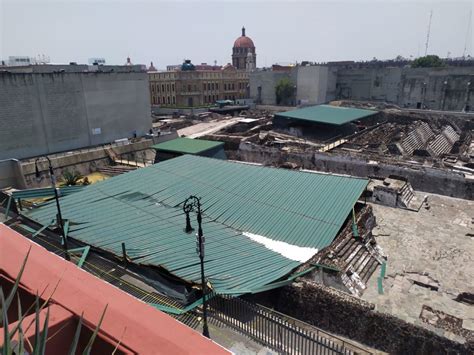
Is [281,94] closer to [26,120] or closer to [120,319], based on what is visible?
[26,120]

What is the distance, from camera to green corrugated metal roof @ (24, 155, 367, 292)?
500 inches

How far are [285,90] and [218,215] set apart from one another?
53.7 m

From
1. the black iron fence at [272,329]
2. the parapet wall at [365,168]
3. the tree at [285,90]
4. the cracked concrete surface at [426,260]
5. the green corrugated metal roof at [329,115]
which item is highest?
the tree at [285,90]

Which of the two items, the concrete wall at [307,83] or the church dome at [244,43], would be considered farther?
the church dome at [244,43]

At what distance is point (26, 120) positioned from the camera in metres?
28.7

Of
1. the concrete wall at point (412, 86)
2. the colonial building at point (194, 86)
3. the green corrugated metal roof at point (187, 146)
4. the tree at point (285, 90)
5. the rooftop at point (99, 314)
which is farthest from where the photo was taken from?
the colonial building at point (194, 86)

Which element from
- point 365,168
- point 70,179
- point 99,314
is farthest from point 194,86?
point 99,314

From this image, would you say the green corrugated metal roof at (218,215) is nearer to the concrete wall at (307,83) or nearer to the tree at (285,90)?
the concrete wall at (307,83)

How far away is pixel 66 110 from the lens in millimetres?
31453

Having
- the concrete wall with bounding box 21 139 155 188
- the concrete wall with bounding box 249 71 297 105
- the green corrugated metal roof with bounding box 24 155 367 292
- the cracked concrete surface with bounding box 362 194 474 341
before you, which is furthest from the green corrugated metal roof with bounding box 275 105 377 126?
the green corrugated metal roof with bounding box 24 155 367 292

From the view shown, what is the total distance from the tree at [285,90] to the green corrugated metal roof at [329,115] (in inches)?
749

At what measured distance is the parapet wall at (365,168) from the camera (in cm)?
2742

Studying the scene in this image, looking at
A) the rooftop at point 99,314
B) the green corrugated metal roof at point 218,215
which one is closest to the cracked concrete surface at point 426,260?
the green corrugated metal roof at point 218,215

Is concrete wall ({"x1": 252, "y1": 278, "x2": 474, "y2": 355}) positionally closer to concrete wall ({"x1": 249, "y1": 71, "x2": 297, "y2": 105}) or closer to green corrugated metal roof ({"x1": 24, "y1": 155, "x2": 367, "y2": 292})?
green corrugated metal roof ({"x1": 24, "y1": 155, "x2": 367, "y2": 292})
